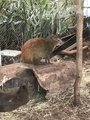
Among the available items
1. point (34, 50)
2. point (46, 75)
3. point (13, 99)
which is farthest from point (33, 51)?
point (13, 99)

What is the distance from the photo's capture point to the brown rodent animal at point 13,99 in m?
3.12

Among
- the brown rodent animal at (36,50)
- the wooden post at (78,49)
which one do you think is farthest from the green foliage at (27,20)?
the wooden post at (78,49)

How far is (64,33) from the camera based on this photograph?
17.8ft

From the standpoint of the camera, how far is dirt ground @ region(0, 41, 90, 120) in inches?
115

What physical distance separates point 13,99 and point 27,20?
2.11 metres

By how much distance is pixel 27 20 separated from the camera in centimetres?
496

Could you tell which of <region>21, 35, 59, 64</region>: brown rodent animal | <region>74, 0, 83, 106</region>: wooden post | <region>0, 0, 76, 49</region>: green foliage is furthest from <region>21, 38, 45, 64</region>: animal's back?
<region>0, 0, 76, 49</region>: green foliage

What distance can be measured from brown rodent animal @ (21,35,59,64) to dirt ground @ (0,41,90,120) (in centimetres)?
50

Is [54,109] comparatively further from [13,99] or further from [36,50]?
[36,50]

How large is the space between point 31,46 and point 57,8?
2.07m

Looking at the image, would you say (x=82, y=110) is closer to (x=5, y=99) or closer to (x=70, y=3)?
(x=5, y=99)

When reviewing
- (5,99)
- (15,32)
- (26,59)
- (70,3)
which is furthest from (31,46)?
(70,3)

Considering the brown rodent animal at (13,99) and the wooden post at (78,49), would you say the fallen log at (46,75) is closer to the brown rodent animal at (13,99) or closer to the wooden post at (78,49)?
the brown rodent animal at (13,99)

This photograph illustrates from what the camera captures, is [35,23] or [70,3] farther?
[70,3]
